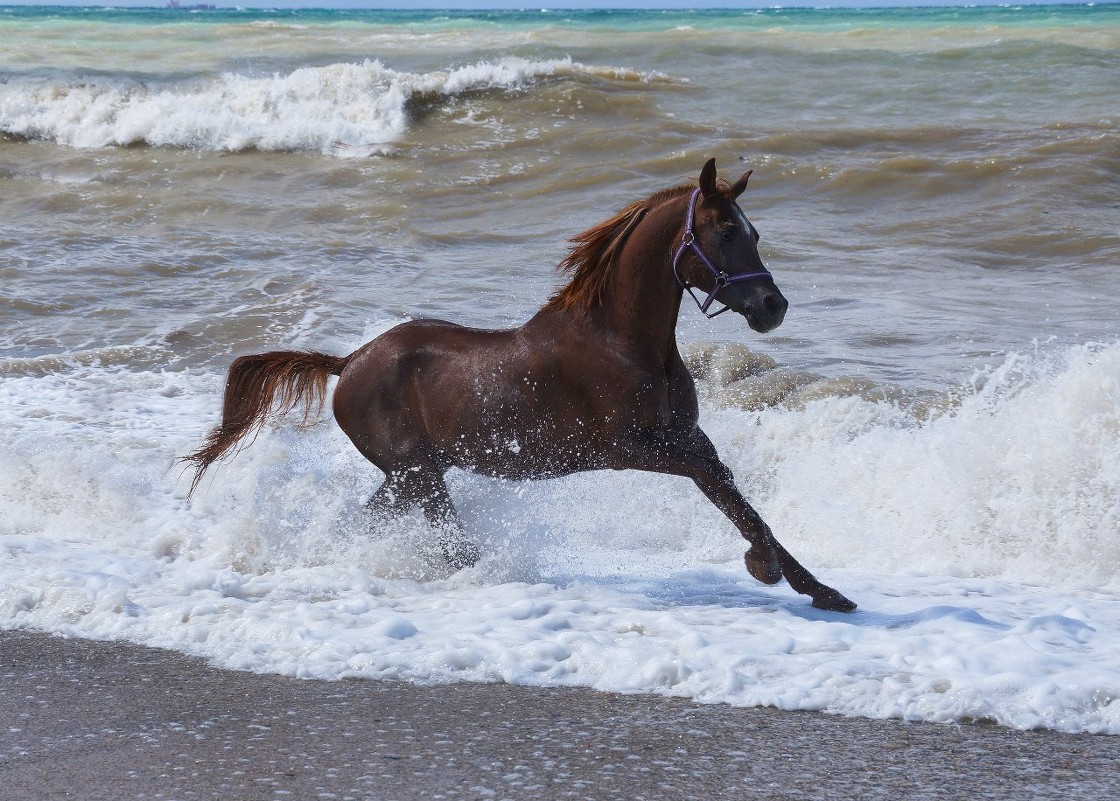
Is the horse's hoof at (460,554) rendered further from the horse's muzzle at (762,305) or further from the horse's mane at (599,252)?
the horse's muzzle at (762,305)

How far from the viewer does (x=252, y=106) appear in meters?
21.9

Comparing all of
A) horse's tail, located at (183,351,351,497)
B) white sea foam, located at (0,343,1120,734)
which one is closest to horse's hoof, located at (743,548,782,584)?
white sea foam, located at (0,343,1120,734)

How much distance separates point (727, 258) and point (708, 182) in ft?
0.89

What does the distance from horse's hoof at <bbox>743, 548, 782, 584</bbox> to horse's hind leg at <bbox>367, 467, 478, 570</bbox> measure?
3.79ft

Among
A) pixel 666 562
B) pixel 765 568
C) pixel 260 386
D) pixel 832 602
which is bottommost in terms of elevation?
pixel 666 562

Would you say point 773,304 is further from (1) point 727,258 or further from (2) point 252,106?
(2) point 252,106

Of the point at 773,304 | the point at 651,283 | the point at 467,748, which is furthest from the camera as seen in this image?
the point at 651,283

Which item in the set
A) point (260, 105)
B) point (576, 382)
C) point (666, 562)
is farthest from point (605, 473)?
point (260, 105)

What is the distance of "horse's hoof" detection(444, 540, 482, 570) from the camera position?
201 inches

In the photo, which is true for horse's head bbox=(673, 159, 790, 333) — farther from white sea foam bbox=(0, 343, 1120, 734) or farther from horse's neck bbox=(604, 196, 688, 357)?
white sea foam bbox=(0, 343, 1120, 734)

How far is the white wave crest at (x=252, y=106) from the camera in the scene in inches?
792

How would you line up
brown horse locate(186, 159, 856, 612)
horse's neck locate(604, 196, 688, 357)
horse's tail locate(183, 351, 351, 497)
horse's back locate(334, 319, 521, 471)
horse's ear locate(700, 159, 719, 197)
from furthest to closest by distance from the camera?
horse's tail locate(183, 351, 351, 497) → horse's back locate(334, 319, 521, 471) → horse's neck locate(604, 196, 688, 357) → brown horse locate(186, 159, 856, 612) → horse's ear locate(700, 159, 719, 197)

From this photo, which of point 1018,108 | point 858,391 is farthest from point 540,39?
point 858,391

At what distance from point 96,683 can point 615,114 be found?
1730cm
